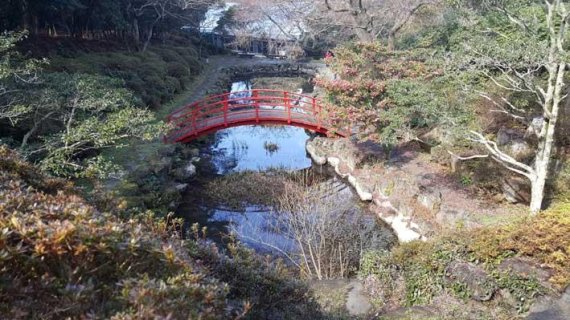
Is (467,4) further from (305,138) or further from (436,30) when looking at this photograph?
(305,138)

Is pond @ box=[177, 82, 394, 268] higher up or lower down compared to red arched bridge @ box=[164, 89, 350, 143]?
lower down

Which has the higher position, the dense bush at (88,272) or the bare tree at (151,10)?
the bare tree at (151,10)

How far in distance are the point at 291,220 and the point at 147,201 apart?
436 centimetres

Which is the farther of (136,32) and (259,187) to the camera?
(136,32)

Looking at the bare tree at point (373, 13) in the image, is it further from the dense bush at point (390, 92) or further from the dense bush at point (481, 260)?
the dense bush at point (481, 260)

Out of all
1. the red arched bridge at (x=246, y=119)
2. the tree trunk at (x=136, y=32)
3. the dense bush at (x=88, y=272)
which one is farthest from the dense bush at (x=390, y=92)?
the tree trunk at (x=136, y=32)

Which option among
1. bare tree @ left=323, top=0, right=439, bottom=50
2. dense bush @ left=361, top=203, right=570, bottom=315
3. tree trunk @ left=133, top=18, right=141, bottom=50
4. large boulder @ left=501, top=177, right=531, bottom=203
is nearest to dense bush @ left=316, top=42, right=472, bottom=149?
large boulder @ left=501, top=177, right=531, bottom=203

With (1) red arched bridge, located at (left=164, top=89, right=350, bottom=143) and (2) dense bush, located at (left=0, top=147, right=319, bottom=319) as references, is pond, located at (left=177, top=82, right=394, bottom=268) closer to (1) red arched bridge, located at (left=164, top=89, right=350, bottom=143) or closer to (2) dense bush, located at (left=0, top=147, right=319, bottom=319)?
(1) red arched bridge, located at (left=164, top=89, right=350, bottom=143)

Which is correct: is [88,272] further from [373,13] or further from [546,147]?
[373,13]

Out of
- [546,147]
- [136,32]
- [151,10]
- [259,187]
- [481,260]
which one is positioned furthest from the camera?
[151,10]

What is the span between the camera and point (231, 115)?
1614cm

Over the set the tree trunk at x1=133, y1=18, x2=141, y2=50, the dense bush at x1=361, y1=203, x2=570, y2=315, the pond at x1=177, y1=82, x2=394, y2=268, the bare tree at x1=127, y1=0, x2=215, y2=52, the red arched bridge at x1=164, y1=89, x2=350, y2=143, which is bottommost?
the pond at x1=177, y1=82, x2=394, y2=268

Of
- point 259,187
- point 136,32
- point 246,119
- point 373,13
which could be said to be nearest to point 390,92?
point 259,187

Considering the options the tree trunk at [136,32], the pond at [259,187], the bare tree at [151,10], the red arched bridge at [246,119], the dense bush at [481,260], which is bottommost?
the pond at [259,187]
